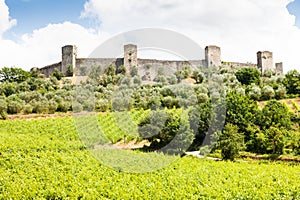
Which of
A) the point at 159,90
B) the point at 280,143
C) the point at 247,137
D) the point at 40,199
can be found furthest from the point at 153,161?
the point at 159,90

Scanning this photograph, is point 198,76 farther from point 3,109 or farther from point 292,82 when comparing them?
point 3,109

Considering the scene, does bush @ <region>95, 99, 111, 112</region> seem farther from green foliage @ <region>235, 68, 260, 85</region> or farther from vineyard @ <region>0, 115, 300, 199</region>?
green foliage @ <region>235, 68, 260, 85</region>

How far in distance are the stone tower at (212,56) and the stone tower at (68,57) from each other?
74.7 feet

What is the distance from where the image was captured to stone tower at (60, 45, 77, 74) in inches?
2238

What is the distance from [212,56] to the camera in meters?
59.5

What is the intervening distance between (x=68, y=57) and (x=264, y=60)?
3652 centimetres

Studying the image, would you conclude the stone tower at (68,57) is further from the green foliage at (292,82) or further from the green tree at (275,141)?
the green tree at (275,141)

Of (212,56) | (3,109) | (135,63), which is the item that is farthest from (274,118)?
(212,56)

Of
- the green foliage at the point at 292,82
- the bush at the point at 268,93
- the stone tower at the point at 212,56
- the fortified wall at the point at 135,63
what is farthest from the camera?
the stone tower at the point at 212,56

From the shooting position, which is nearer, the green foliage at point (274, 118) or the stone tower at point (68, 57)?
the green foliage at point (274, 118)

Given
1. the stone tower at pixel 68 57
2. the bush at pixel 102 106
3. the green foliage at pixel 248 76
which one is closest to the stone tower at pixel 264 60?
the green foliage at pixel 248 76

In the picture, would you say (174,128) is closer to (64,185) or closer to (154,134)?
(154,134)

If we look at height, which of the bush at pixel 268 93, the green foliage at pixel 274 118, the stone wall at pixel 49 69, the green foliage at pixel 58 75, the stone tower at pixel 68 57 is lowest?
the green foliage at pixel 274 118

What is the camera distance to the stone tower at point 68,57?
186 feet
